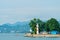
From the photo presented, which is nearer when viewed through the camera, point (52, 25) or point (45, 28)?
point (52, 25)

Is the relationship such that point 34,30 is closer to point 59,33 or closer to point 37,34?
point 37,34

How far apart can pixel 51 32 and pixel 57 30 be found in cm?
234

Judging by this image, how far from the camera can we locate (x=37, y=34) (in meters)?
114

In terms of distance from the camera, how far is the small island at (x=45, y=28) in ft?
374

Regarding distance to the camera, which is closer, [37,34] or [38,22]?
[37,34]

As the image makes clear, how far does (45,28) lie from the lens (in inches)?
4719

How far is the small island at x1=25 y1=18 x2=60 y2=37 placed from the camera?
11403cm

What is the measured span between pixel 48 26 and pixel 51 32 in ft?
9.44

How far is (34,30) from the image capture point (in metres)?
116

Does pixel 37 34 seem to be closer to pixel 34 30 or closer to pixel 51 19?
pixel 34 30

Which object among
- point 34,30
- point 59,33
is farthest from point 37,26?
point 59,33

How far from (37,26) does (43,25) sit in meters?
8.82

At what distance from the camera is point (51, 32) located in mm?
116625

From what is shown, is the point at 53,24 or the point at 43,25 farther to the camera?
the point at 43,25
